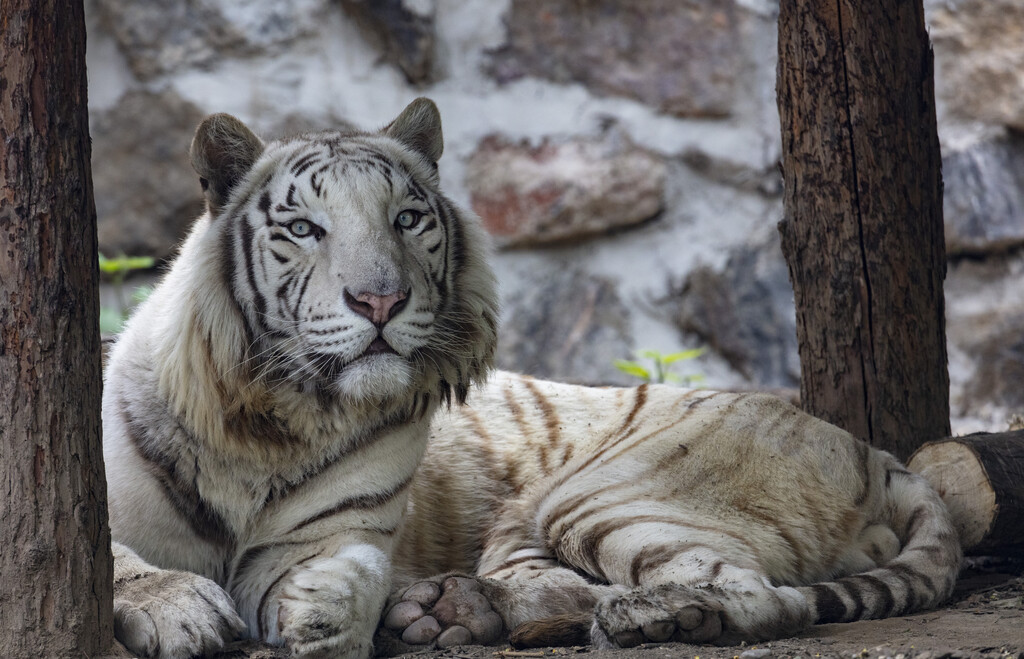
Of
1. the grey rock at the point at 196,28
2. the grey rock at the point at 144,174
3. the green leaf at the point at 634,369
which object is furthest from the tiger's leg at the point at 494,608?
the grey rock at the point at 196,28

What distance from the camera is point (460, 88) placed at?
16.3 feet

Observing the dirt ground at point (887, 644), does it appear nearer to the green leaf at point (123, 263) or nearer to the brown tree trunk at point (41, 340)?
the brown tree trunk at point (41, 340)

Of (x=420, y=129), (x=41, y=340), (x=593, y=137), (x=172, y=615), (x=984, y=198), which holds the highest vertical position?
(x=593, y=137)

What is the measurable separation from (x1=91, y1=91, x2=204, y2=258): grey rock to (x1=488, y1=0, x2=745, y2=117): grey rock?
1.42 metres

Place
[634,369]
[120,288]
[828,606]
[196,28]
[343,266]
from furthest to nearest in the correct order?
[120,288]
[196,28]
[634,369]
[343,266]
[828,606]

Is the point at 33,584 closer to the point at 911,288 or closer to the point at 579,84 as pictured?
the point at 911,288

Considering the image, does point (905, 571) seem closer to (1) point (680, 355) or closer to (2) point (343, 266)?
(2) point (343, 266)

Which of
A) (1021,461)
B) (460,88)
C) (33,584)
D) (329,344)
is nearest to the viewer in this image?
(33,584)

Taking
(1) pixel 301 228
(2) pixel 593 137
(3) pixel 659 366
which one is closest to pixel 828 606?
(1) pixel 301 228

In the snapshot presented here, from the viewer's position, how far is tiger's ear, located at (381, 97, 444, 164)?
3.29 metres

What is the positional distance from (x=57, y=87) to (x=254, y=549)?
4.45ft

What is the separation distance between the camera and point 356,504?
9.61ft

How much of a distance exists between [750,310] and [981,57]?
1488 millimetres

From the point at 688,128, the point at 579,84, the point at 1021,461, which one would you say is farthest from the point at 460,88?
the point at 1021,461
